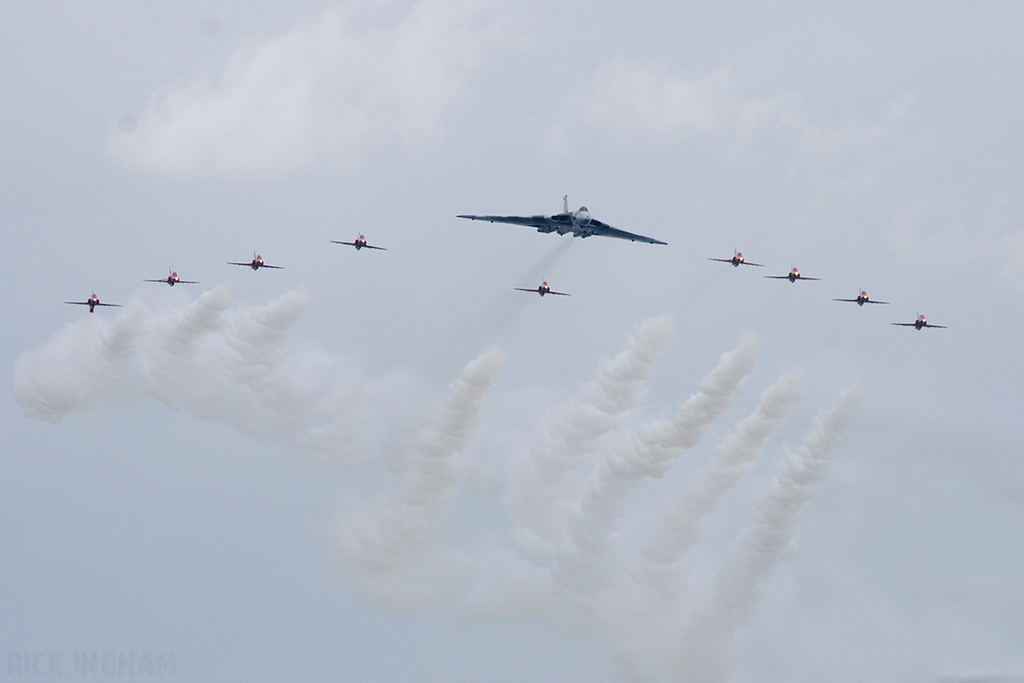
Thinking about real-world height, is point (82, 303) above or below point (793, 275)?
below

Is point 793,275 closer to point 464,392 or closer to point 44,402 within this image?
point 464,392

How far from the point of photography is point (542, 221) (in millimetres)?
99000

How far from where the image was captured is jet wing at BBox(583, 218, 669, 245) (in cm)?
9869

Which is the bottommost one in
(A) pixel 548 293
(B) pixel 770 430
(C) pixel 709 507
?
(C) pixel 709 507

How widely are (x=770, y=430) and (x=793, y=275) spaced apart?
11.6m

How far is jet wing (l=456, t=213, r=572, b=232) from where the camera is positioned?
98.1m

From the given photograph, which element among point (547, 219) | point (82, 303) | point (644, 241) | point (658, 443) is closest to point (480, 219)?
point (547, 219)

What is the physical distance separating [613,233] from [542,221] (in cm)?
632

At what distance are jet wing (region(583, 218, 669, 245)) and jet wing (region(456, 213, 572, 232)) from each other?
182 cm

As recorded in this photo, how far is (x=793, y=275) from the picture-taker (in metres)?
97.3

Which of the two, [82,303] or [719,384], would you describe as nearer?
[719,384]

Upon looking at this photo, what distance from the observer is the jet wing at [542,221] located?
9812cm

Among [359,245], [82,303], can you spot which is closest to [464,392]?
[359,245]

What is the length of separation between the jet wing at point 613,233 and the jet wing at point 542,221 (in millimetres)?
1822
